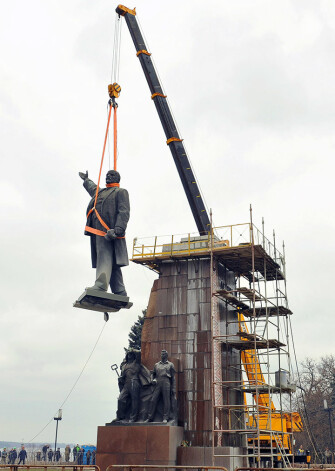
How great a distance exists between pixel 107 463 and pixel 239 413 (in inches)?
234

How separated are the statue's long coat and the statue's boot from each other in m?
→ 0.55

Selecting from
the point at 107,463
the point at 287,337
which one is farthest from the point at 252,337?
the point at 107,463

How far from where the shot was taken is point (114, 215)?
16.1 metres

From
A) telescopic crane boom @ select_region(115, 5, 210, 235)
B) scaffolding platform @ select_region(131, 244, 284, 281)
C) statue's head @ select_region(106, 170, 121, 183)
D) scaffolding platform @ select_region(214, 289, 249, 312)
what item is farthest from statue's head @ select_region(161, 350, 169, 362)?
statue's head @ select_region(106, 170, 121, 183)

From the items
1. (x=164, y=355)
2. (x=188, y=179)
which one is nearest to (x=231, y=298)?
(x=164, y=355)

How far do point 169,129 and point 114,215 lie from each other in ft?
44.2

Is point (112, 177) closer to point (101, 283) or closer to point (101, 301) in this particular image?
point (101, 283)

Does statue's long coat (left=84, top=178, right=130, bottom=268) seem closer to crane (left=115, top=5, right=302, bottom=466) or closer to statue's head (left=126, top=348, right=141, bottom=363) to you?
statue's head (left=126, top=348, right=141, bottom=363)

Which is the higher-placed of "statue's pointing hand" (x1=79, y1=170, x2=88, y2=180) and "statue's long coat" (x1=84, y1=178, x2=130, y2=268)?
"statue's pointing hand" (x1=79, y1=170, x2=88, y2=180)

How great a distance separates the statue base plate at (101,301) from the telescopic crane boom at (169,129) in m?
11.2

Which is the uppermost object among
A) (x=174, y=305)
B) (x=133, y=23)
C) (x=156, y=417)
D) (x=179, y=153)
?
(x=133, y=23)

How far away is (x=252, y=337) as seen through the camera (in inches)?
958

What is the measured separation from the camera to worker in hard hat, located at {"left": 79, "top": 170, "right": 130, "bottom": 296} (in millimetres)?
15523

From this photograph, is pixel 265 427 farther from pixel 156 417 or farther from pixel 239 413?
pixel 156 417
